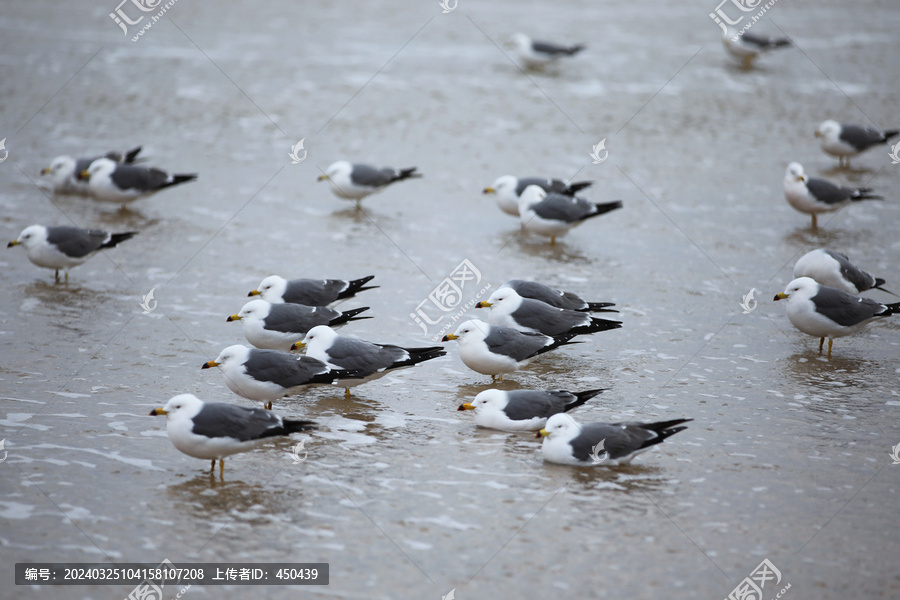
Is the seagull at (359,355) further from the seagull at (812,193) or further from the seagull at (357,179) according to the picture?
the seagull at (812,193)

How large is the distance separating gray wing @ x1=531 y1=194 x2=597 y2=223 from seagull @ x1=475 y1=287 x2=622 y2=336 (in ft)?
12.2

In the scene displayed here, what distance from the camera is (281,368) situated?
7828 mm

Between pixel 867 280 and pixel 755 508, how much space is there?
495 centimetres

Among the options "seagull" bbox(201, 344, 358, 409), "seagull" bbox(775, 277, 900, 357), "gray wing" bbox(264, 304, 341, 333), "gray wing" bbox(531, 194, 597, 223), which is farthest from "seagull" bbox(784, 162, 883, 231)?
"seagull" bbox(201, 344, 358, 409)

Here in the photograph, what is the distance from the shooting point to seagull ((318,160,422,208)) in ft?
47.4

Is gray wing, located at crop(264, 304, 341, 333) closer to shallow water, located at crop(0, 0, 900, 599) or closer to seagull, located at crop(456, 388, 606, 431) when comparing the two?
shallow water, located at crop(0, 0, 900, 599)

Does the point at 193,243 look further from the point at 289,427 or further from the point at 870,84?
the point at 870,84

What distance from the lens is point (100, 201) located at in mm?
14117

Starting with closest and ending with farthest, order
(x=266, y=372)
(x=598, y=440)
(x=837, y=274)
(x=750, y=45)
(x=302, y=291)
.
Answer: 1. (x=598, y=440)
2. (x=266, y=372)
3. (x=302, y=291)
4. (x=837, y=274)
5. (x=750, y=45)

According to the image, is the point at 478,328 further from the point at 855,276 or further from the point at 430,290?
the point at 855,276

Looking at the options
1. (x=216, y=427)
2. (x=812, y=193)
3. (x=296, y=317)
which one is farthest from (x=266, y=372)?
(x=812, y=193)

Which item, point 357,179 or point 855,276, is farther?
point 357,179

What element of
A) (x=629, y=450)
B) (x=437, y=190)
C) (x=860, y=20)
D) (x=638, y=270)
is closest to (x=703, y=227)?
(x=638, y=270)

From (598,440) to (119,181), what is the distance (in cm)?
957
